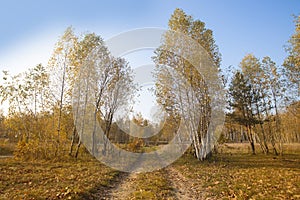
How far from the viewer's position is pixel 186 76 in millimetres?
17797

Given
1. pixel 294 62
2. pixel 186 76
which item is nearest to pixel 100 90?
pixel 186 76

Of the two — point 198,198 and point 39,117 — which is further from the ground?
point 39,117

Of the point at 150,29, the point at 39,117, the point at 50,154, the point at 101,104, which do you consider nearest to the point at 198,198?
the point at 50,154

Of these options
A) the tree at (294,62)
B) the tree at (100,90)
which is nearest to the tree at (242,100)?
the tree at (294,62)

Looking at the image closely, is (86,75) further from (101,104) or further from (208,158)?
(208,158)

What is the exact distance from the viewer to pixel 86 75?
780 inches

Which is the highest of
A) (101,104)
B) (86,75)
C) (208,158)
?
(86,75)

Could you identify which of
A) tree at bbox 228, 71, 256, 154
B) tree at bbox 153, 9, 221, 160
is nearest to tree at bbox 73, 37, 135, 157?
tree at bbox 153, 9, 221, 160

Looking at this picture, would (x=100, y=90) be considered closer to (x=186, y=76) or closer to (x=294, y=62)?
(x=186, y=76)

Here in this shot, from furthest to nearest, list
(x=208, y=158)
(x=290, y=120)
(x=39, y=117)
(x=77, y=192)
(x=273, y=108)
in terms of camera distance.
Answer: (x=290, y=120) < (x=273, y=108) < (x=39, y=117) < (x=208, y=158) < (x=77, y=192)

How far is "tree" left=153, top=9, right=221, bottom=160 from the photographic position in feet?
58.0

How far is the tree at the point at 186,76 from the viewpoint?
1767 cm

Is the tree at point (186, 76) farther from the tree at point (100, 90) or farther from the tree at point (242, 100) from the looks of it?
the tree at point (242, 100)

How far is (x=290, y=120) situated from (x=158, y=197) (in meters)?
34.2
